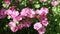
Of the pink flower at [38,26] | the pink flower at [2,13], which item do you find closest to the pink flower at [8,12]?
the pink flower at [2,13]

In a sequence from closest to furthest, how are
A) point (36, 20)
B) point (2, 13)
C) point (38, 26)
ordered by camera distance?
point (38, 26) < point (36, 20) < point (2, 13)

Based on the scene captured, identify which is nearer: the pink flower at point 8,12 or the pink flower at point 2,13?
the pink flower at point 8,12

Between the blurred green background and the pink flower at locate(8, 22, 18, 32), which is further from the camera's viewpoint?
the blurred green background

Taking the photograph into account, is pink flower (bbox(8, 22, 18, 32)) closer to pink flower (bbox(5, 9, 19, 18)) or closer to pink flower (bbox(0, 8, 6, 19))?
pink flower (bbox(5, 9, 19, 18))

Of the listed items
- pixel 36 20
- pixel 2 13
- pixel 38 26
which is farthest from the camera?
pixel 2 13

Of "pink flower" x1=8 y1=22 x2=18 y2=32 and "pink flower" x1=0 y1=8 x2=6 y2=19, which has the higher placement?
"pink flower" x1=0 y1=8 x2=6 y2=19

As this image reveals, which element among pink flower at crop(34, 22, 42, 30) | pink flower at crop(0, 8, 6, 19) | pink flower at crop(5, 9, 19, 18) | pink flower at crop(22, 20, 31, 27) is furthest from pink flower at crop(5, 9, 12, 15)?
pink flower at crop(34, 22, 42, 30)

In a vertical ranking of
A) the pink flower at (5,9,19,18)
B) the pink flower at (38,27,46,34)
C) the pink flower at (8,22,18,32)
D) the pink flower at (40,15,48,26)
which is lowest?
the pink flower at (38,27,46,34)

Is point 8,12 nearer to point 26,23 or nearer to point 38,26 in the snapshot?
point 26,23

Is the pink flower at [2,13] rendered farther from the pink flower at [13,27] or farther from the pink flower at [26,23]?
the pink flower at [26,23]

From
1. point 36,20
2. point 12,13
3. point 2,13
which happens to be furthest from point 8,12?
point 36,20

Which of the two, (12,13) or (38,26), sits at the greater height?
(12,13)

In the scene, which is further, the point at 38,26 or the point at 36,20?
the point at 36,20

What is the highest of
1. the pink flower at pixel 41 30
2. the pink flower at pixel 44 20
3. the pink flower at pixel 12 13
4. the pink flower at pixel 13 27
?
the pink flower at pixel 12 13
